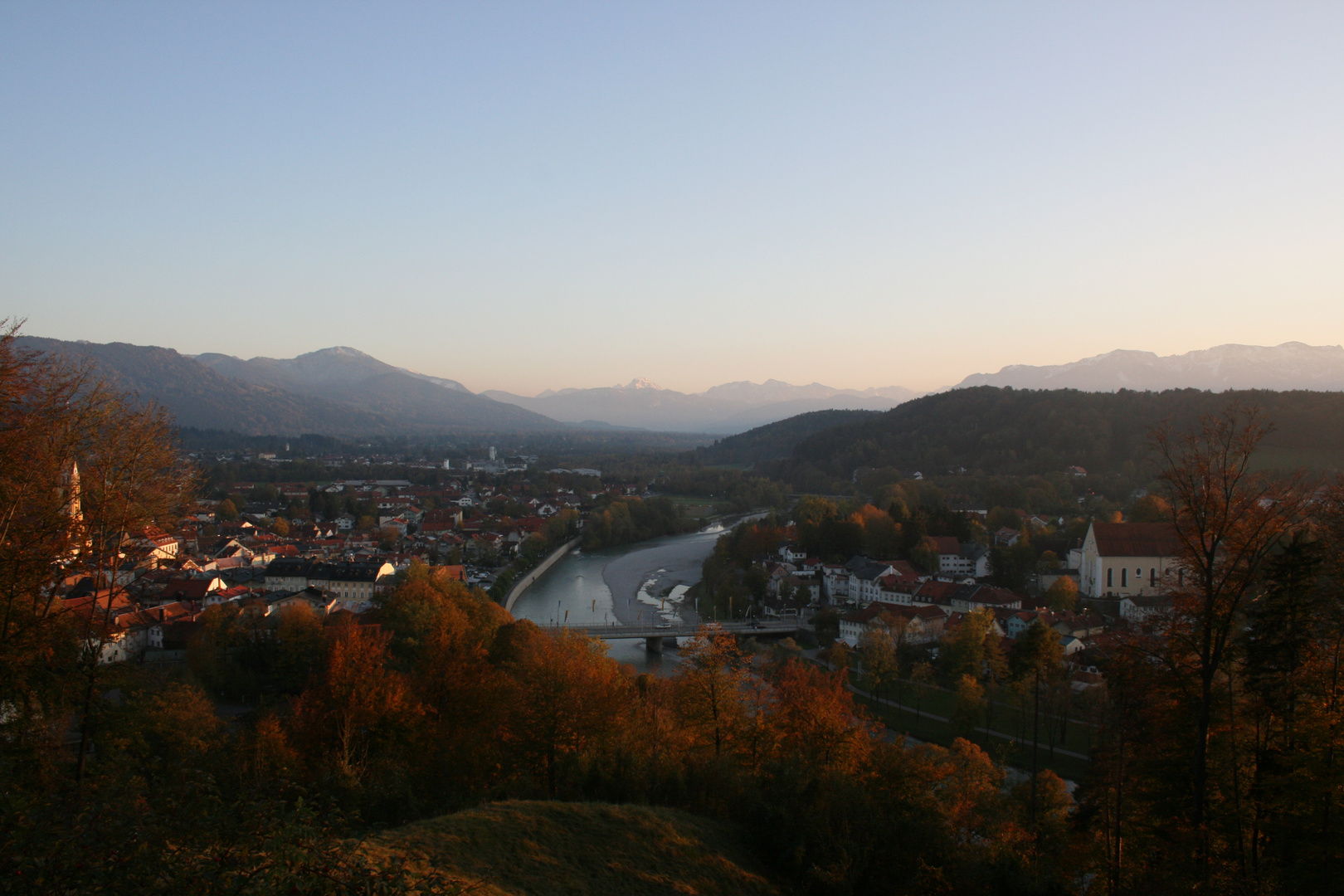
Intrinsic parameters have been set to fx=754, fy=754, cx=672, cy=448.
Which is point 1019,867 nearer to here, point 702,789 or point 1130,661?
point 1130,661

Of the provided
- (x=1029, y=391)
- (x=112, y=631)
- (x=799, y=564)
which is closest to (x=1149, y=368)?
(x=1029, y=391)

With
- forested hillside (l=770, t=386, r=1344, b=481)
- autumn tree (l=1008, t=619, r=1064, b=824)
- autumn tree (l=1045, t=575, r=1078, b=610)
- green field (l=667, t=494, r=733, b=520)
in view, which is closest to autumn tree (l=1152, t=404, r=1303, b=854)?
autumn tree (l=1008, t=619, r=1064, b=824)

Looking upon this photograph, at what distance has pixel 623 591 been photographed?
28.7 meters

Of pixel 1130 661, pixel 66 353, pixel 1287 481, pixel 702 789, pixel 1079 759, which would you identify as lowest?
pixel 1079 759

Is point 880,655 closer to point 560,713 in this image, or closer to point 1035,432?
point 560,713

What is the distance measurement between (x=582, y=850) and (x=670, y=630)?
1620 cm

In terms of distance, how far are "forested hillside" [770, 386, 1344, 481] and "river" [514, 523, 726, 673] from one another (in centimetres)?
2349

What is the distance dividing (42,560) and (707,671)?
20.3 feet

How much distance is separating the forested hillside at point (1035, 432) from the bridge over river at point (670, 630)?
23603 millimetres

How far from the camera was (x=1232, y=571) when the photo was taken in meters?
4.56

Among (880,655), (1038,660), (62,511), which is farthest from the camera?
(880,655)

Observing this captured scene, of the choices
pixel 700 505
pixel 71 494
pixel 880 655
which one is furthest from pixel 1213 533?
pixel 700 505

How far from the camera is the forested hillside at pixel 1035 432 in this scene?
3931 centimetres

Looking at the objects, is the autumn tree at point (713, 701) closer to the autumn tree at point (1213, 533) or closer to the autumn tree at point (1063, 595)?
the autumn tree at point (1213, 533)
